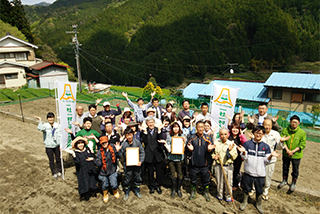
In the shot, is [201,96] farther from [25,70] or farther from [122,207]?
[25,70]

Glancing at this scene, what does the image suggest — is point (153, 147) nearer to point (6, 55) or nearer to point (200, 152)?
point (200, 152)

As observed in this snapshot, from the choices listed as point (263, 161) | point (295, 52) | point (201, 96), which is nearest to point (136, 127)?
point (263, 161)

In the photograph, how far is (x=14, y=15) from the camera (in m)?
39.9

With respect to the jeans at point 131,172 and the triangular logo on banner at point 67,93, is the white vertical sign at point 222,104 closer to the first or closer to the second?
the jeans at point 131,172

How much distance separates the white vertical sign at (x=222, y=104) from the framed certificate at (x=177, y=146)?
149cm

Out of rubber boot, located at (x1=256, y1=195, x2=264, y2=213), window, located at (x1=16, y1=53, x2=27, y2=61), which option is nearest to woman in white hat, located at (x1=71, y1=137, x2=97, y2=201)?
rubber boot, located at (x1=256, y1=195, x2=264, y2=213)

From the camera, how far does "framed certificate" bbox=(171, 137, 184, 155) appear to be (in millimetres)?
5414

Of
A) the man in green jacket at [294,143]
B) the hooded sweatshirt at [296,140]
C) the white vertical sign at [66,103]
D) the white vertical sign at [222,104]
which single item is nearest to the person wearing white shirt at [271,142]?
the man in green jacket at [294,143]

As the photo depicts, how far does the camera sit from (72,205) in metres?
5.56

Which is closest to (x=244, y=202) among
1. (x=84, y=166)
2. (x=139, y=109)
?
(x=84, y=166)

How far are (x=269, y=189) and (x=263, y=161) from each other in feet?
5.93

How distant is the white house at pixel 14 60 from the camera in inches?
1166

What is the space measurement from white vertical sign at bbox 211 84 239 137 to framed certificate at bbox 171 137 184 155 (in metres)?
1.49

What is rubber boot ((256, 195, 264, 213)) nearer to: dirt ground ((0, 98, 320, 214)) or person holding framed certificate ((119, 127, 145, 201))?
A: dirt ground ((0, 98, 320, 214))
